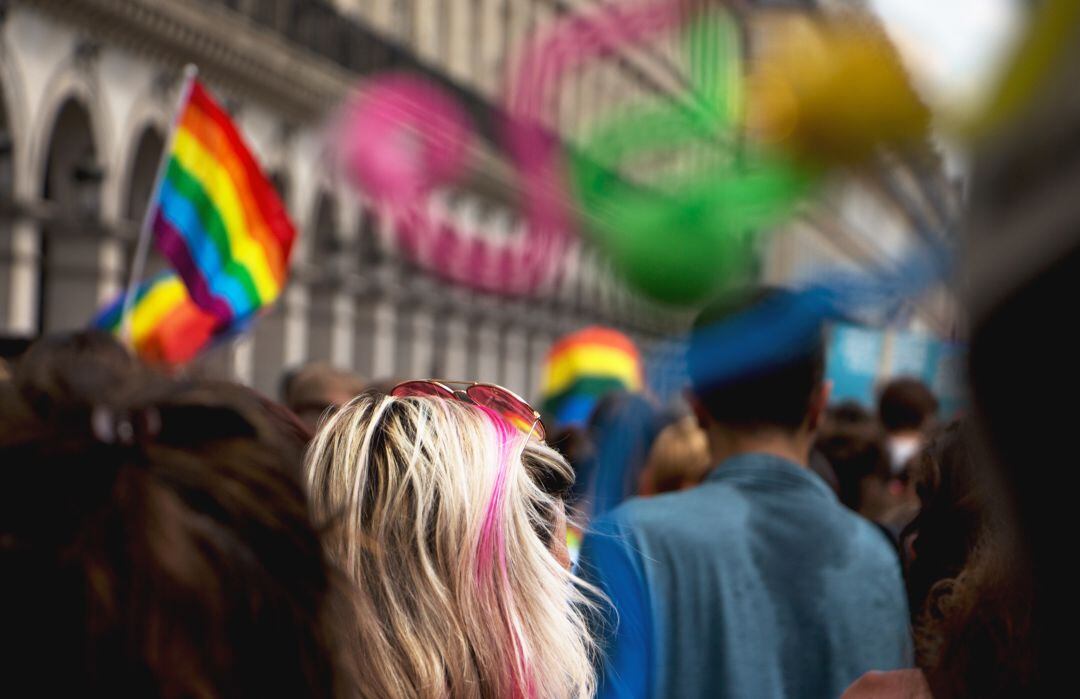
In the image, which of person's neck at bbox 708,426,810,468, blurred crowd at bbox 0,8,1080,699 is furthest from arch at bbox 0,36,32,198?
person's neck at bbox 708,426,810,468

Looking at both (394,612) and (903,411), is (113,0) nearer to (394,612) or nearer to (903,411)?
(903,411)

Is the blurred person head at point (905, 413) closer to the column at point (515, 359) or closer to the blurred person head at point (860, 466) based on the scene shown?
the blurred person head at point (860, 466)

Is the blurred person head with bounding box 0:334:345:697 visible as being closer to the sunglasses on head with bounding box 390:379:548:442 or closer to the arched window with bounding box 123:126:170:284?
the sunglasses on head with bounding box 390:379:548:442

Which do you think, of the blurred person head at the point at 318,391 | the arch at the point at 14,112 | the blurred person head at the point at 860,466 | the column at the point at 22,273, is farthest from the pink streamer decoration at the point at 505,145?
the column at the point at 22,273

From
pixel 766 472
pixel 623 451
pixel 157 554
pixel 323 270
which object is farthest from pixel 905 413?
pixel 323 270

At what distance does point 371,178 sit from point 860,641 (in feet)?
42.7

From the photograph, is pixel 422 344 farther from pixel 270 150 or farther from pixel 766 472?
pixel 766 472

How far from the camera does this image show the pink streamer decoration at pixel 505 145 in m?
5.02

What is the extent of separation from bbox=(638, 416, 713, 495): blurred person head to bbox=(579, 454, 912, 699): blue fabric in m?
1.92

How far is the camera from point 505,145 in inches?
373

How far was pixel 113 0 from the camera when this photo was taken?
16859 millimetres

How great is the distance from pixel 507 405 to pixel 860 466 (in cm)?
361

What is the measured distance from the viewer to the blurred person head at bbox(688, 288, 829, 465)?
121 inches

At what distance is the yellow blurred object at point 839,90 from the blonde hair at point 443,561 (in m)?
0.57
